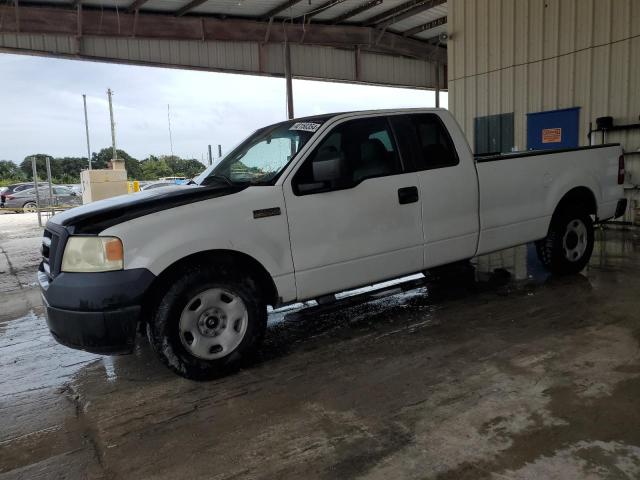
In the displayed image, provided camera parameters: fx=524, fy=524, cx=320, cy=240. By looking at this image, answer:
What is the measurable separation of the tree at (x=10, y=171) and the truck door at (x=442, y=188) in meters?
54.9

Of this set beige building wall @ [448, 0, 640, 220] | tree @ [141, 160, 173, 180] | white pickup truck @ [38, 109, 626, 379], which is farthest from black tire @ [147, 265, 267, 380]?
tree @ [141, 160, 173, 180]

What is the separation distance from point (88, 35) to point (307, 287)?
13331 mm

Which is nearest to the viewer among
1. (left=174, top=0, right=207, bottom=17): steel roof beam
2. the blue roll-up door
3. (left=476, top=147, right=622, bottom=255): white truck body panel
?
(left=476, top=147, right=622, bottom=255): white truck body panel

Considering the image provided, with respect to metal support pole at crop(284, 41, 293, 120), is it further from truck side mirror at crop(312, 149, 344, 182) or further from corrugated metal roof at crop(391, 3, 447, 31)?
truck side mirror at crop(312, 149, 344, 182)

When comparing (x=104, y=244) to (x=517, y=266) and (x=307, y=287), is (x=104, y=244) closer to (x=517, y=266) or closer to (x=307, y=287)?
(x=307, y=287)

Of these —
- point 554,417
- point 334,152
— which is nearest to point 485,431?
point 554,417

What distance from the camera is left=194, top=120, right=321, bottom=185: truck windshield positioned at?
4234 millimetres

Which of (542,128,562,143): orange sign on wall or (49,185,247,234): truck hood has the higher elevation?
(542,128,562,143): orange sign on wall

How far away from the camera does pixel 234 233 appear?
12.4 feet

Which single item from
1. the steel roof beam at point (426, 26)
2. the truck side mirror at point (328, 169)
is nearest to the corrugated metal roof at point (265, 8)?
the steel roof beam at point (426, 26)

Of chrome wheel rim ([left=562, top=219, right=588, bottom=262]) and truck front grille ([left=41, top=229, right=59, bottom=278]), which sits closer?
truck front grille ([left=41, top=229, right=59, bottom=278])

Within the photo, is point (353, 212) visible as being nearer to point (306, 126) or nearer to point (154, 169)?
point (306, 126)

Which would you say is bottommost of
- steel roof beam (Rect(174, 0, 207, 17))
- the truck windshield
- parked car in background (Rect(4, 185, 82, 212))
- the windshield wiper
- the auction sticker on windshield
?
parked car in background (Rect(4, 185, 82, 212))

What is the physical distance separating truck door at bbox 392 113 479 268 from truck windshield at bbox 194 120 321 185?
3.08 feet
